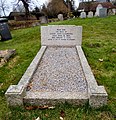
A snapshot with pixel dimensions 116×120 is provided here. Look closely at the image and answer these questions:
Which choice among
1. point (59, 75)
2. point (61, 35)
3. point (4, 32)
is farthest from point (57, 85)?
point (4, 32)

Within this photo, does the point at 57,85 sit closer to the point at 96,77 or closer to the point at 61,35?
the point at 96,77

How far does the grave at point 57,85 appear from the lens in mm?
3980

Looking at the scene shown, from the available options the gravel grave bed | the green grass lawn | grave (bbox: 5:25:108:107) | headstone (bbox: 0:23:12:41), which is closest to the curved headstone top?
the green grass lawn

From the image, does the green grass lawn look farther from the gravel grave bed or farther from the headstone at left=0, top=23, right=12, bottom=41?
the headstone at left=0, top=23, right=12, bottom=41

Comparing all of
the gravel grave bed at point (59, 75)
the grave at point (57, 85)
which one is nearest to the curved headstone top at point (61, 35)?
the grave at point (57, 85)

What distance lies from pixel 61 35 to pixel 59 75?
4.43 meters

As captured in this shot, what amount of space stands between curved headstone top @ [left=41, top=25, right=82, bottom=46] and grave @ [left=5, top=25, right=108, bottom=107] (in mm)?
1592

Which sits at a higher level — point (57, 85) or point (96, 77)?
point (57, 85)

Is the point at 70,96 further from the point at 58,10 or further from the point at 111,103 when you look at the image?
the point at 58,10

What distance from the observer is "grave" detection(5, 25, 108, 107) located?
398 centimetres

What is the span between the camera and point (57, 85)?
476cm

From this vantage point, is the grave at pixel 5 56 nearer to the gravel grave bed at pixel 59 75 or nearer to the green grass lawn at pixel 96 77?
the green grass lawn at pixel 96 77

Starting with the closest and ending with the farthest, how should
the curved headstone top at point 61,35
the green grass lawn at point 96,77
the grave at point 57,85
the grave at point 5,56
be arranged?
the green grass lawn at point 96,77
the grave at point 57,85
the grave at point 5,56
the curved headstone top at point 61,35

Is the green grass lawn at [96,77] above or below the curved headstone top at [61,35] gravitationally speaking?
below
